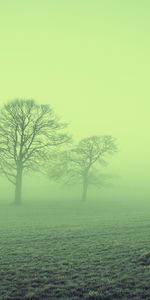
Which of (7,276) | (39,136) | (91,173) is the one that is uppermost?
(39,136)

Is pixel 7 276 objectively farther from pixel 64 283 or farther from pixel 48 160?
pixel 48 160

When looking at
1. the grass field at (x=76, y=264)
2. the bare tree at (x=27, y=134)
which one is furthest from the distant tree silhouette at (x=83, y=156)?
the grass field at (x=76, y=264)

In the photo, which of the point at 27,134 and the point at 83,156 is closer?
the point at 27,134

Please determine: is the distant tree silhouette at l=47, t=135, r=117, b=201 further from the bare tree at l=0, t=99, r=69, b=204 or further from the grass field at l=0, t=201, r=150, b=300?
the grass field at l=0, t=201, r=150, b=300

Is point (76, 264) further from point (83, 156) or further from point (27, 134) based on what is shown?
point (83, 156)

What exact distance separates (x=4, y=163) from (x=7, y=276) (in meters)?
43.5

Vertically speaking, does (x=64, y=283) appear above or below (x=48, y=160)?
below

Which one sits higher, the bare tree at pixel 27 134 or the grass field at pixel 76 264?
the bare tree at pixel 27 134

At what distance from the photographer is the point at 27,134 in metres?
56.4

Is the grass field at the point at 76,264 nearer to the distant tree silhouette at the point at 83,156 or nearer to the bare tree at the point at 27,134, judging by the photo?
the bare tree at the point at 27,134

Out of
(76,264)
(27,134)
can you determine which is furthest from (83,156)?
(76,264)

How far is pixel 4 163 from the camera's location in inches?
2285

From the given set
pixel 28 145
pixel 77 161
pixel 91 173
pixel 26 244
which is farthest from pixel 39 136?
pixel 26 244

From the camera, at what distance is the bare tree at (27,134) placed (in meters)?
55.1
